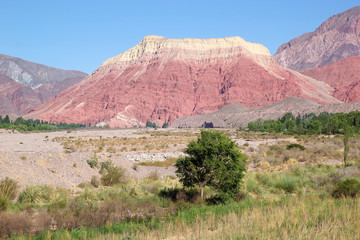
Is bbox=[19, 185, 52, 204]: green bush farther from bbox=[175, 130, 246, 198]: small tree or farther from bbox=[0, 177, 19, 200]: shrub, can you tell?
bbox=[175, 130, 246, 198]: small tree

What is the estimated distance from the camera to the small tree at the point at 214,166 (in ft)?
45.9

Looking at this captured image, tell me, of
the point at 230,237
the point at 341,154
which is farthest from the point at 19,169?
the point at 341,154

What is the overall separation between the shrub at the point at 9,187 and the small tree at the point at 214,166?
22.5 feet

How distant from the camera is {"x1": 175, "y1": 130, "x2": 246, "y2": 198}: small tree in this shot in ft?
45.9

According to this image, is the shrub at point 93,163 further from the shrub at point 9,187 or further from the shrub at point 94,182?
the shrub at point 9,187

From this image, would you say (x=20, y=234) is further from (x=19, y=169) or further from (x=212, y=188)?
(x=19, y=169)

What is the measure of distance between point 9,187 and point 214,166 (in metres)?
8.35

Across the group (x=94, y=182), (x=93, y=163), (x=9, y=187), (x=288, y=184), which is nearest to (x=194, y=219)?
(x=288, y=184)

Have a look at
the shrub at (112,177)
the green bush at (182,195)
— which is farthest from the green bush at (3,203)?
the shrub at (112,177)

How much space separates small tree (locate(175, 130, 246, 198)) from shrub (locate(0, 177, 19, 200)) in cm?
686

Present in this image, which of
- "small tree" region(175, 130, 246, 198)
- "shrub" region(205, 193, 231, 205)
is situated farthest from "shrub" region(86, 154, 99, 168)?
"shrub" region(205, 193, 231, 205)

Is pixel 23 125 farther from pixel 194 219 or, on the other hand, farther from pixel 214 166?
pixel 194 219

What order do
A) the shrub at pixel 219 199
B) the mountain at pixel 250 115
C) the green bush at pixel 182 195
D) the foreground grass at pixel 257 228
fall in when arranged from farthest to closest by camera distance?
the mountain at pixel 250 115 < the green bush at pixel 182 195 < the shrub at pixel 219 199 < the foreground grass at pixel 257 228

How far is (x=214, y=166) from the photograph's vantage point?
14219mm
